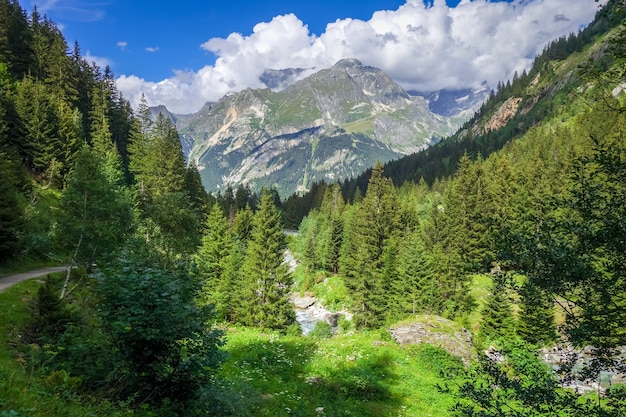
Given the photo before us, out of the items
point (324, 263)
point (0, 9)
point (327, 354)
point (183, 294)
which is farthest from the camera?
point (324, 263)

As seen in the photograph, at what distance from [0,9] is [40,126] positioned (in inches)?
1299

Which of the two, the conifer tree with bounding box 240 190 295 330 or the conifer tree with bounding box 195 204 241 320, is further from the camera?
the conifer tree with bounding box 195 204 241 320

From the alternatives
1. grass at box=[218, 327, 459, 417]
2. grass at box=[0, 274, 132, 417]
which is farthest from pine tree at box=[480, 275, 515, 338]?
grass at box=[0, 274, 132, 417]

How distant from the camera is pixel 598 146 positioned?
24.3 ft

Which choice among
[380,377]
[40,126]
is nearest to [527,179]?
[380,377]

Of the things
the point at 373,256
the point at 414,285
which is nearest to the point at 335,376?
the point at 414,285

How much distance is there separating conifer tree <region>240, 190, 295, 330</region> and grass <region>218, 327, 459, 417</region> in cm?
897

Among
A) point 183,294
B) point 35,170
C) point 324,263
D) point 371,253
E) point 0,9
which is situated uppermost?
point 0,9

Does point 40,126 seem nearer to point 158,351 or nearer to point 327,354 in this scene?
point 327,354

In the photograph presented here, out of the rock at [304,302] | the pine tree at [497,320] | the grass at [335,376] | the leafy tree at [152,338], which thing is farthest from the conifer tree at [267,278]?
the leafy tree at [152,338]

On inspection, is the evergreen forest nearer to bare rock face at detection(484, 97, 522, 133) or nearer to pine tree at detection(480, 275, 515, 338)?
pine tree at detection(480, 275, 515, 338)

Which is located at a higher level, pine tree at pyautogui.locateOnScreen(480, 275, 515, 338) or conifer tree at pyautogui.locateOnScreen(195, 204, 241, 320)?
conifer tree at pyautogui.locateOnScreen(195, 204, 241, 320)

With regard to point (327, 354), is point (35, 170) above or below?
above

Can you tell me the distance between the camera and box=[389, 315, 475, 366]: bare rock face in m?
22.8
